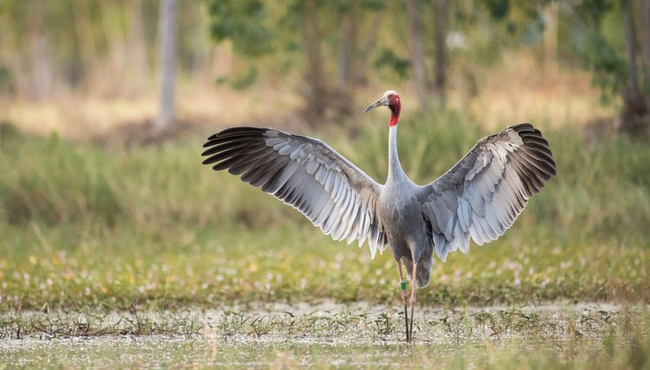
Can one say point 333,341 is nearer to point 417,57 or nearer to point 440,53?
point 417,57

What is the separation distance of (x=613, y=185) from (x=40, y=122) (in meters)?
16.5

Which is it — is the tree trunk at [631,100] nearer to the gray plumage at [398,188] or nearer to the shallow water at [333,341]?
the shallow water at [333,341]

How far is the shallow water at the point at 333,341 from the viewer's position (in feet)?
22.2

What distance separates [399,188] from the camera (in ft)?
26.8

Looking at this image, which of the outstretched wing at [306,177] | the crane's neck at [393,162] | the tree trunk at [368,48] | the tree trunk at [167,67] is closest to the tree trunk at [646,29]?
the tree trunk at [368,48]

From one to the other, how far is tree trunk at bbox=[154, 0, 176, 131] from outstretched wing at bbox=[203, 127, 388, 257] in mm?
15550

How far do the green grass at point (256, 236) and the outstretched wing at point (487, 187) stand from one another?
2.87ft

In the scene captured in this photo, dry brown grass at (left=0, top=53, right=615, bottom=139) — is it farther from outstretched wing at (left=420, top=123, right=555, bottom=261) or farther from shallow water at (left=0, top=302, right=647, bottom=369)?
shallow water at (left=0, top=302, right=647, bottom=369)

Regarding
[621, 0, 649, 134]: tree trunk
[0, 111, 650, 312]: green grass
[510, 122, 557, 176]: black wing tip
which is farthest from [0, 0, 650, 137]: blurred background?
[510, 122, 557, 176]: black wing tip

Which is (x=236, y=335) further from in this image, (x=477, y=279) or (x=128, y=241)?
(x=128, y=241)

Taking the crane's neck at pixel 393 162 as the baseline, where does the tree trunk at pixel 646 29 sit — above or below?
above

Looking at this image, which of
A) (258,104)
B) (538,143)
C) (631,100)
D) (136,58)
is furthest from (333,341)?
(136,58)

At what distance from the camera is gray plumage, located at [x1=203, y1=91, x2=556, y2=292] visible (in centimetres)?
820

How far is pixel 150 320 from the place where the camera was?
8.40 m
